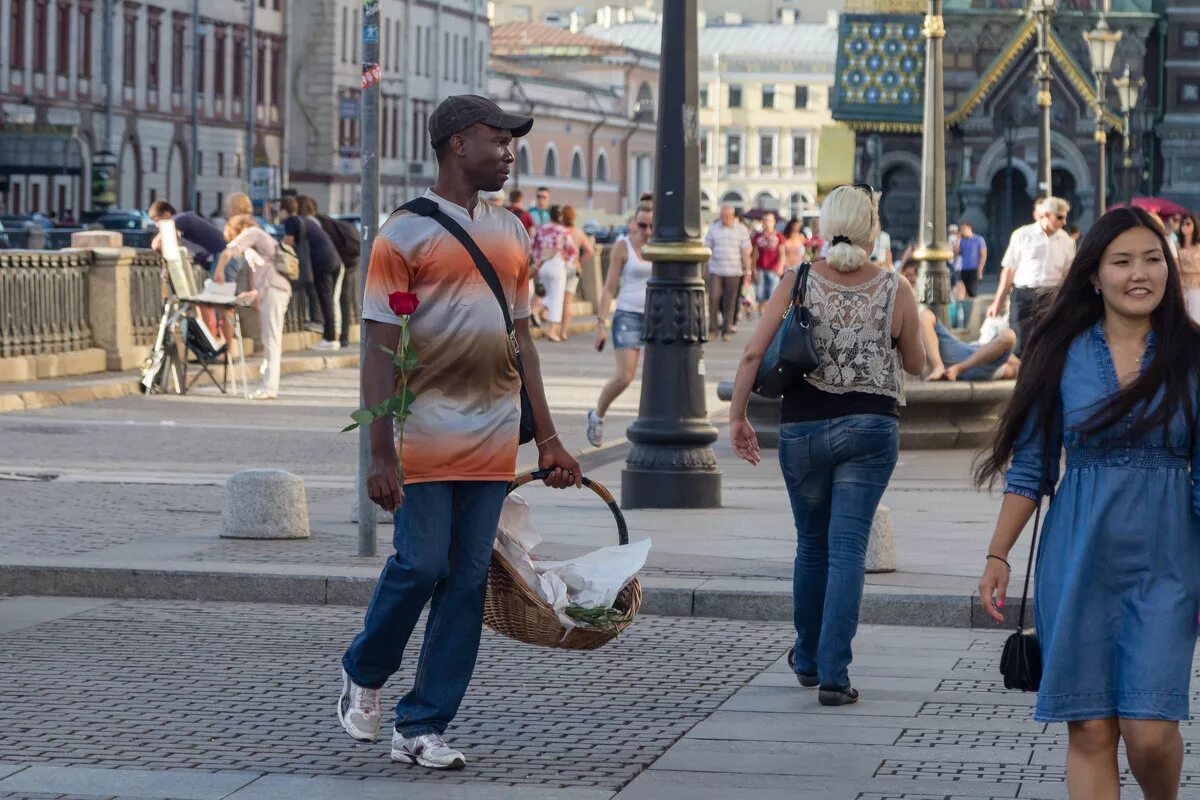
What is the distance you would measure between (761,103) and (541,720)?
535ft

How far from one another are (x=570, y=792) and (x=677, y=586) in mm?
3579

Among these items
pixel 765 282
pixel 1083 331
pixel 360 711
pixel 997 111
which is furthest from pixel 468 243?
pixel 997 111

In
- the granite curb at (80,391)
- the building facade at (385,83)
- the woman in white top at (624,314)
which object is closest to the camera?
the woman in white top at (624,314)

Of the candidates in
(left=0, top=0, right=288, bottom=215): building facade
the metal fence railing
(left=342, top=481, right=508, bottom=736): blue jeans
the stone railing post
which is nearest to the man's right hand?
(left=342, top=481, right=508, bottom=736): blue jeans

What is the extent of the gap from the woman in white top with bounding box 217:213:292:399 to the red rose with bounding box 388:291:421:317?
1503 cm

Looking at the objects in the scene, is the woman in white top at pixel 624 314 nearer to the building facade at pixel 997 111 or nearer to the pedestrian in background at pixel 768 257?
the pedestrian in background at pixel 768 257

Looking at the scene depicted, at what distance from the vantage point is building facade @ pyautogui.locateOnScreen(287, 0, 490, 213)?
322 feet

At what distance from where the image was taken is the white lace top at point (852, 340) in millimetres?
8250

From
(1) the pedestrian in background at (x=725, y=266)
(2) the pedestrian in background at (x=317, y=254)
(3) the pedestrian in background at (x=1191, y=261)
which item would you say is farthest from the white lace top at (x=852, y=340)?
(1) the pedestrian in background at (x=725, y=266)

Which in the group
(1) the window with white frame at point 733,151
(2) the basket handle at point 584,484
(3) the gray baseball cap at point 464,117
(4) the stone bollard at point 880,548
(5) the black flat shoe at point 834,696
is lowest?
(5) the black flat shoe at point 834,696

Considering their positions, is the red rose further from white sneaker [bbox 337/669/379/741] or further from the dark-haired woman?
the dark-haired woman

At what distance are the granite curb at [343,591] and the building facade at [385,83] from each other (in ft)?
245

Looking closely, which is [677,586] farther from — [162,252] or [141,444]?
[162,252]

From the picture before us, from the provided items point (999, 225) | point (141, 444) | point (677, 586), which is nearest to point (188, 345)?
point (141, 444)
